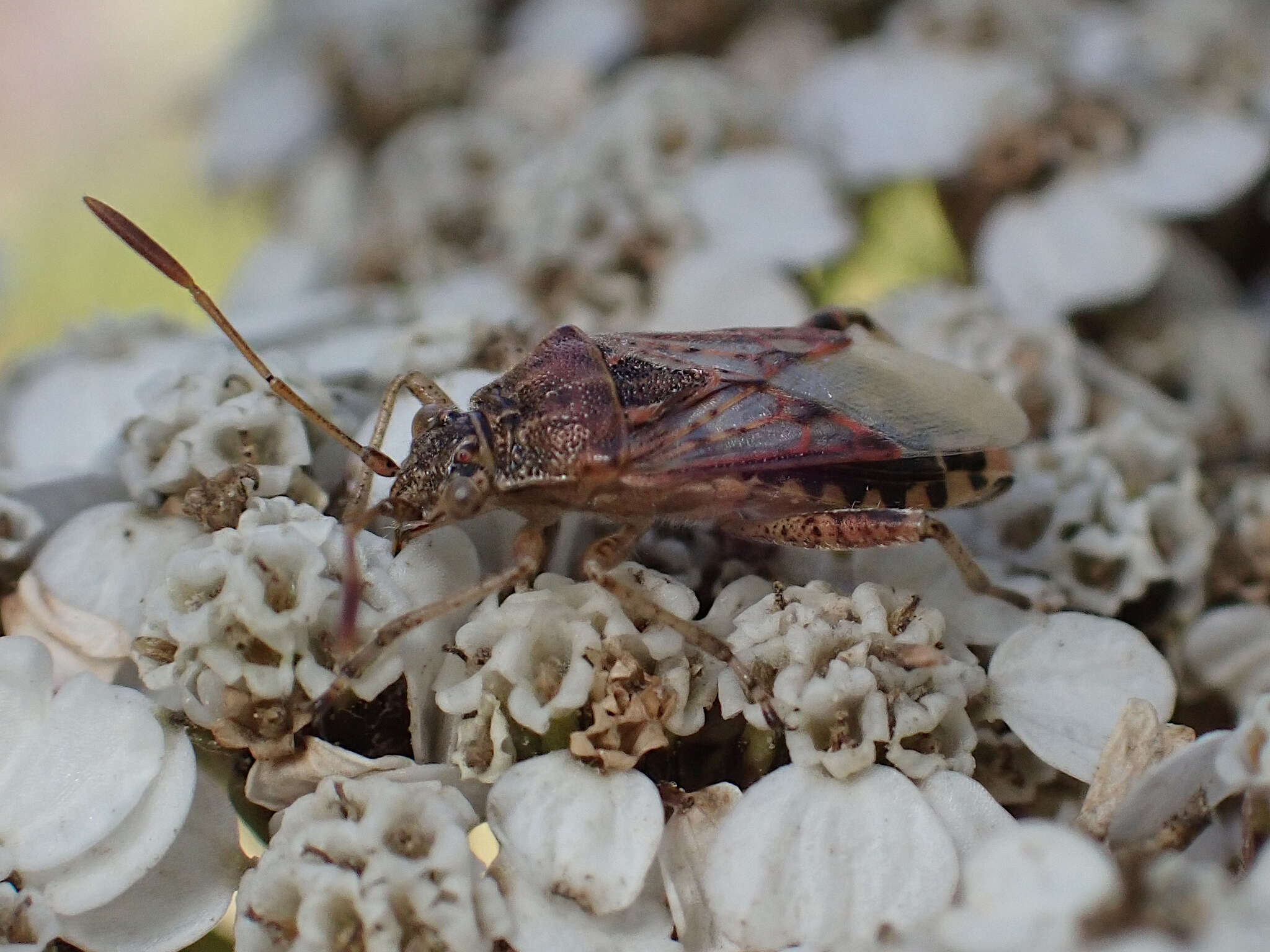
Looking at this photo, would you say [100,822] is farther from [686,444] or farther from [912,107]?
[912,107]

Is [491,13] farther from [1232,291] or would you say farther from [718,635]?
[718,635]

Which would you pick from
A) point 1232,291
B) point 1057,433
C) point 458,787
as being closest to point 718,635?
point 458,787

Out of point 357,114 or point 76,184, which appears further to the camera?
point 76,184

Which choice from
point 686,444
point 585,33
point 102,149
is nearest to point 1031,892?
point 686,444

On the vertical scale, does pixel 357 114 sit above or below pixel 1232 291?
above

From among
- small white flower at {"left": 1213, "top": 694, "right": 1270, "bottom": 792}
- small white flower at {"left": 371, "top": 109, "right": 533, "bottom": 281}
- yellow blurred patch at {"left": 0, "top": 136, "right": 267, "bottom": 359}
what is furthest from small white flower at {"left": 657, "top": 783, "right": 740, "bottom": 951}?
yellow blurred patch at {"left": 0, "top": 136, "right": 267, "bottom": 359}

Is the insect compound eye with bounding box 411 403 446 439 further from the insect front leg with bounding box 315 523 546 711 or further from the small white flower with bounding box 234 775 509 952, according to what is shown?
the small white flower with bounding box 234 775 509 952

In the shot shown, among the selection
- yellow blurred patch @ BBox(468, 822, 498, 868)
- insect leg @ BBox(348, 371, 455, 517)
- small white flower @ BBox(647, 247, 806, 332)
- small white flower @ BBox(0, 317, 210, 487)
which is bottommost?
yellow blurred patch @ BBox(468, 822, 498, 868)

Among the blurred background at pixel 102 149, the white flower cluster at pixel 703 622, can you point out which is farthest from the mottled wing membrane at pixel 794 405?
the blurred background at pixel 102 149
